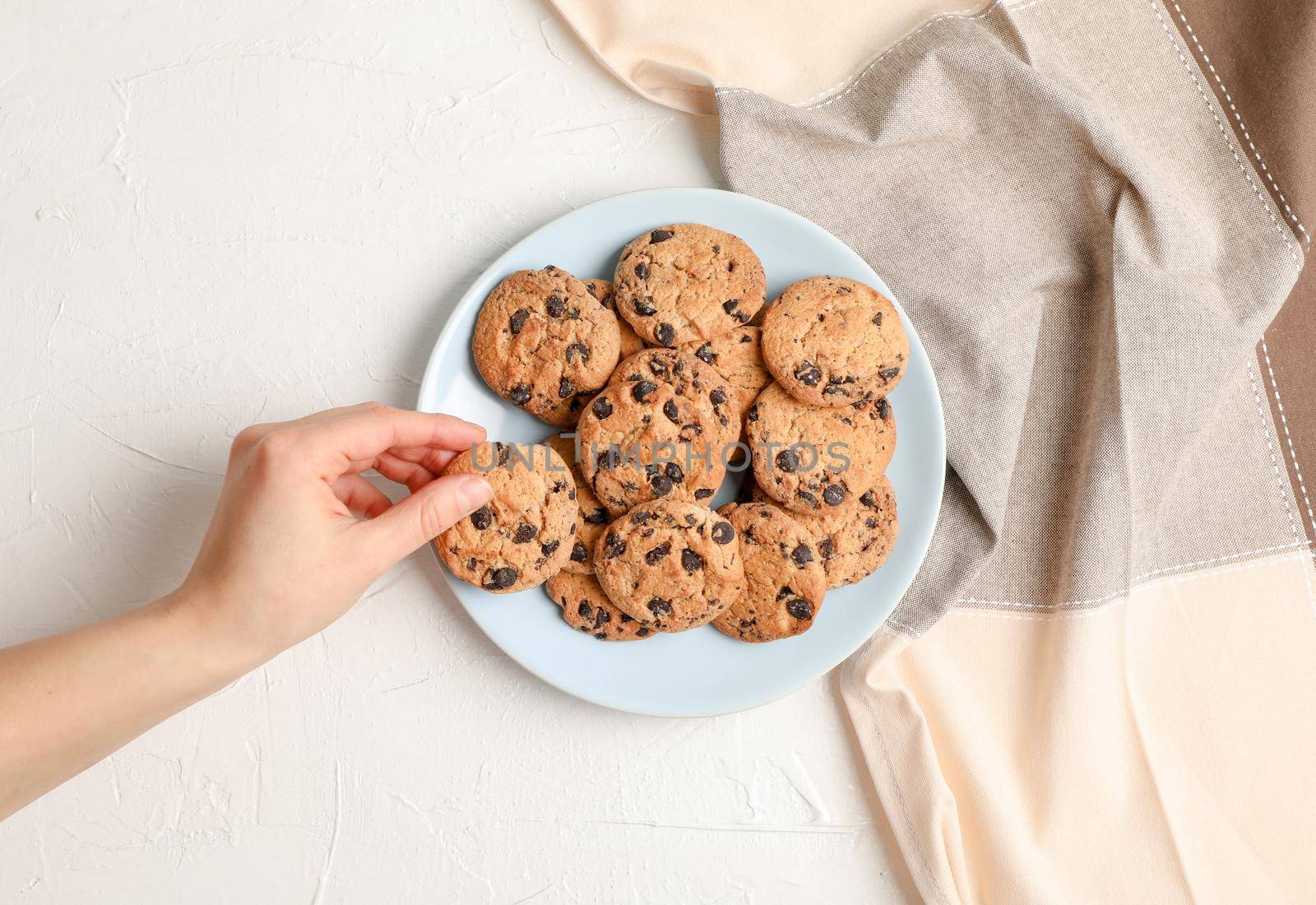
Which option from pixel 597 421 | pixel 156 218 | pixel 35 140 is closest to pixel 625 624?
pixel 597 421

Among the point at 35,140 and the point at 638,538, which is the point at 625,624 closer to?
the point at 638,538

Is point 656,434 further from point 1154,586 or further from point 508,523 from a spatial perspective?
point 1154,586

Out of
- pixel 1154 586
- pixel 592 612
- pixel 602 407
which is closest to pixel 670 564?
pixel 592 612

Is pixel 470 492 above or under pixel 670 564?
above

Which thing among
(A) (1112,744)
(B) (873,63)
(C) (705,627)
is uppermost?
(B) (873,63)

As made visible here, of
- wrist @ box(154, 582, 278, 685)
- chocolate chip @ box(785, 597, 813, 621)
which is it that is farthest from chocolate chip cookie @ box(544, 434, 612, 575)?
wrist @ box(154, 582, 278, 685)
